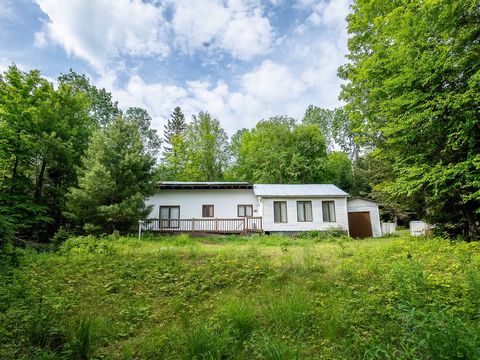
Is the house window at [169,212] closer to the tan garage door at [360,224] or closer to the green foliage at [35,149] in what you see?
the green foliage at [35,149]

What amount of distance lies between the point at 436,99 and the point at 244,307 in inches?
306

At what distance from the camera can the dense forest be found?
731 centimetres

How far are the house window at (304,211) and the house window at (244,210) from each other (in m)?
3.43

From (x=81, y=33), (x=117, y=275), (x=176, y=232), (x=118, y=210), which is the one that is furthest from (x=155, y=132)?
(x=117, y=275)

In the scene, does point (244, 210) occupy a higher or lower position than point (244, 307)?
higher

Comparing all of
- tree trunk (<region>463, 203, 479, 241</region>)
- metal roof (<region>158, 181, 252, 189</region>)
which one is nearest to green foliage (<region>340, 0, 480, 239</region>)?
tree trunk (<region>463, 203, 479, 241</region>)

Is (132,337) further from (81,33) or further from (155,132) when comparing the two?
(155,132)

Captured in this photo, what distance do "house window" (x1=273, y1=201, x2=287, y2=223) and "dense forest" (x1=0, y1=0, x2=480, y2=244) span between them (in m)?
5.79

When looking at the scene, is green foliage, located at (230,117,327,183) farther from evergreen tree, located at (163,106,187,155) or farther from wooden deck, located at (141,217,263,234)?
wooden deck, located at (141,217,263,234)

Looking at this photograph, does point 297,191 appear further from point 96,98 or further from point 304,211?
point 96,98

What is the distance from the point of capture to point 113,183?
1241 centimetres

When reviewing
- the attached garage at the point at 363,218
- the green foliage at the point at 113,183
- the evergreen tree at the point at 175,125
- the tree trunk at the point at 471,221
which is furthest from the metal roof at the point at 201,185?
the evergreen tree at the point at 175,125

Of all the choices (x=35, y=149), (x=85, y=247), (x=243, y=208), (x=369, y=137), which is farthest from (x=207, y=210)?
(x=369, y=137)

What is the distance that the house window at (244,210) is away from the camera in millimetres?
18467
